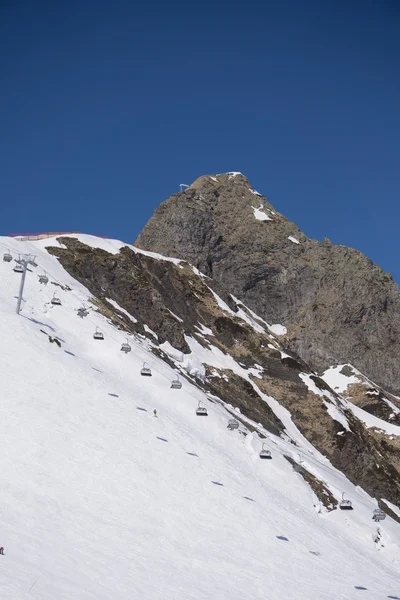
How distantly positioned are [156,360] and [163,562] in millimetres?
31691

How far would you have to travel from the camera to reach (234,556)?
2534 centimetres

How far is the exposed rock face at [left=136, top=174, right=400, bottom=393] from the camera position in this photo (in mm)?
158625

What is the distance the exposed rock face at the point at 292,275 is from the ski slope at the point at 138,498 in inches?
4406

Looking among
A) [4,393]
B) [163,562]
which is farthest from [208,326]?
[163,562]

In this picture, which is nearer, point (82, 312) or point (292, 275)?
point (82, 312)

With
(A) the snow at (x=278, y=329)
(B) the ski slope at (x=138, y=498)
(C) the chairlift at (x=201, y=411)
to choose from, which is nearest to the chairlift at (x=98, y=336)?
(B) the ski slope at (x=138, y=498)

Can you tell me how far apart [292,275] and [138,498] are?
481 ft

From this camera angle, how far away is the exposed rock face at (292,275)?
159 meters

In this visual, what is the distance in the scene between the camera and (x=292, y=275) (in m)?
170

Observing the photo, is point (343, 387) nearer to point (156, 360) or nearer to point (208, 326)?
point (208, 326)

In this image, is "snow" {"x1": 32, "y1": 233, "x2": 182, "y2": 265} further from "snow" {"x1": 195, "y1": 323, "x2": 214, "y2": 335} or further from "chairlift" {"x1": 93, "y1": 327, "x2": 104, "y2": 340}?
"chairlift" {"x1": 93, "y1": 327, "x2": 104, "y2": 340}

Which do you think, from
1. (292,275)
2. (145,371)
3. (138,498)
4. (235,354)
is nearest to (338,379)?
(292,275)

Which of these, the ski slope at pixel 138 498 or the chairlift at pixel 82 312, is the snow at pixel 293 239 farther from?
the ski slope at pixel 138 498

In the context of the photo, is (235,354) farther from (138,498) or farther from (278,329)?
(278,329)
